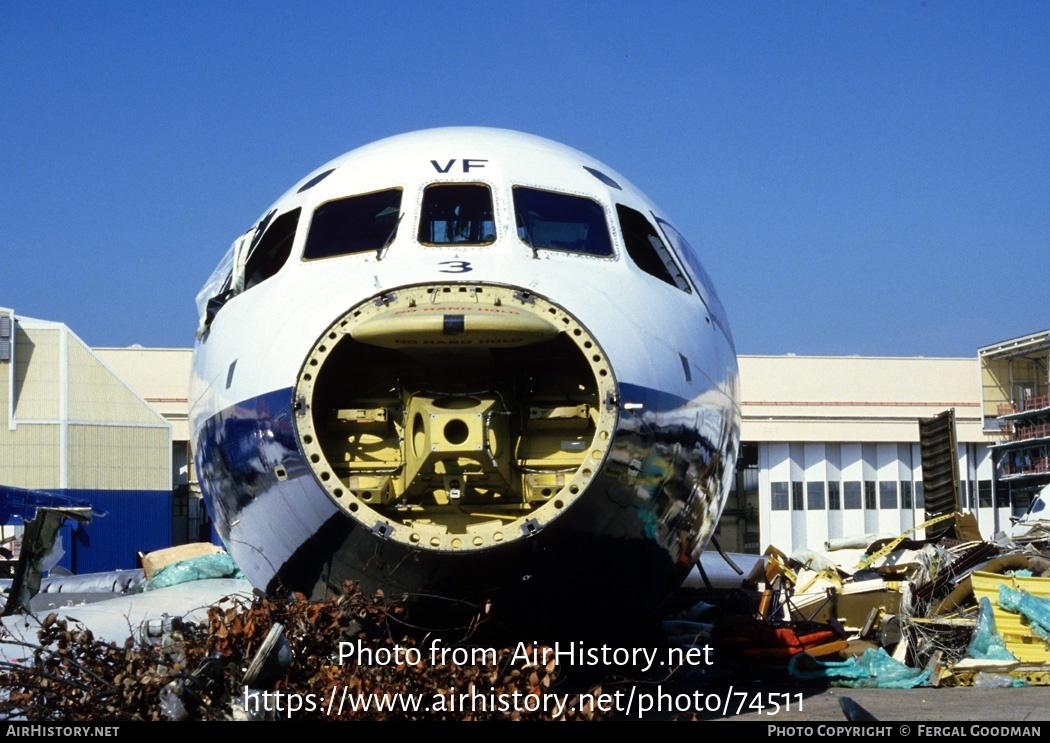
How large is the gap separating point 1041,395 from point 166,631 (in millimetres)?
59568

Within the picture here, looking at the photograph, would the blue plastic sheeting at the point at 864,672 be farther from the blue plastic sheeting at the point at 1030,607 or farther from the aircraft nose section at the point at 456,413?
the aircraft nose section at the point at 456,413

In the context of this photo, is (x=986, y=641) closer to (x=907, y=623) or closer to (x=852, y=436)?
(x=907, y=623)

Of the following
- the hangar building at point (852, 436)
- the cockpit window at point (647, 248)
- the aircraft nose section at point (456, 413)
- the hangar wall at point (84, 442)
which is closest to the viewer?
the aircraft nose section at point (456, 413)

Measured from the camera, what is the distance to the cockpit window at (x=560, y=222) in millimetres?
8500

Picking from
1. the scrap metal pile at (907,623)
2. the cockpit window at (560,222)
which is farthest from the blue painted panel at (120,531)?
the cockpit window at (560,222)

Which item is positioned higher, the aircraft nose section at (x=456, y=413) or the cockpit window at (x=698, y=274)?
the cockpit window at (x=698, y=274)

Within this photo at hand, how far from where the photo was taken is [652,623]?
919 centimetres

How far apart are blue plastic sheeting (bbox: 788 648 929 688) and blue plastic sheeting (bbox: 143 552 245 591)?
8.14m

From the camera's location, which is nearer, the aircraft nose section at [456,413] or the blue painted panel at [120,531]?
the aircraft nose section at [456,413]

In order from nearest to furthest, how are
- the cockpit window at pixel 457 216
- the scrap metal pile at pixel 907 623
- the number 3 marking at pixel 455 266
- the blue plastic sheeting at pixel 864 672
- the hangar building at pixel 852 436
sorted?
the number 3 marking at pixel 455 266
the cockpit window at pixel 457 216
the blue plastic sheeting at pixel 864 672
the scrap metal pile at pixel 907 623
the hangar building at pixel 852 436

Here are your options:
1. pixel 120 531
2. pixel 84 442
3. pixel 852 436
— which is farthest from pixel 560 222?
pixel 852 436

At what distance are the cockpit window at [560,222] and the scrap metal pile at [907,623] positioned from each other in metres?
5.04

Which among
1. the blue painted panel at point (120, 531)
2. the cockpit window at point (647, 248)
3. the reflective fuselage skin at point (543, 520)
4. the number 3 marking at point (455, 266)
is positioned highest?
the cockpit window at point (647, 248)

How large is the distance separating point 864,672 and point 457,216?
636cm
